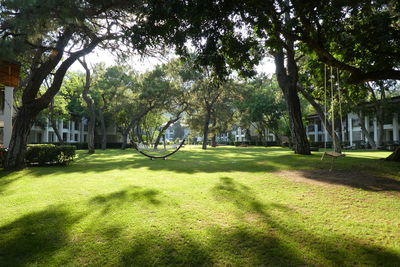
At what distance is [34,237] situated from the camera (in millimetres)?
3684

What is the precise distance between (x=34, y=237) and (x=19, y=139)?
929 cm

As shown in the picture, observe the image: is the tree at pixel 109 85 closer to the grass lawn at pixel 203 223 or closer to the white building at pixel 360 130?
the grass lawn at pixel 203 223

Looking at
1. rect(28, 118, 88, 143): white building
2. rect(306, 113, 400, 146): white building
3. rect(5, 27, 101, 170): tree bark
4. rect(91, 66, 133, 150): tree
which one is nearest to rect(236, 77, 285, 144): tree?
rect(306, 113, 400, 146): white building

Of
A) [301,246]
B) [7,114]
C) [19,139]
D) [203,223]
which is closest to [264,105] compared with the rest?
[7,114]

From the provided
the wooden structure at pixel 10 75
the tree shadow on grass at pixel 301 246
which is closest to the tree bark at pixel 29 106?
the wooden structure at pixel 10 75

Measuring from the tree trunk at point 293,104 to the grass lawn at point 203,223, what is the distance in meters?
5.82

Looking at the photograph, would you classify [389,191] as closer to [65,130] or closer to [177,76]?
[177,76]

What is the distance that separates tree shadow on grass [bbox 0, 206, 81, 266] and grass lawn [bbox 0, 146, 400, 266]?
0.01 m

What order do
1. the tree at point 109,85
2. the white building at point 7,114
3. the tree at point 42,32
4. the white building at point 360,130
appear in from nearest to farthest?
the tree at point 42,32 → the white building at point 7,114 → the tree at point 109,85 → the white building at point 360,130

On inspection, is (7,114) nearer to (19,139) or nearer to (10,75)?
(10,75)

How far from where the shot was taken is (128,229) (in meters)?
3.93

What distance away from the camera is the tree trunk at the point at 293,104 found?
1317 centimetres

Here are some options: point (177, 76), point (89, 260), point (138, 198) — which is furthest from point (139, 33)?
point (177, 76)

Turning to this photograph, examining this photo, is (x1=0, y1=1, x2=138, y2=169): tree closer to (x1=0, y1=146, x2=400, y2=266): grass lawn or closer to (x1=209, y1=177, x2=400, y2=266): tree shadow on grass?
(x1=0, y1=146, x2=400, y2=266): grass lawn
